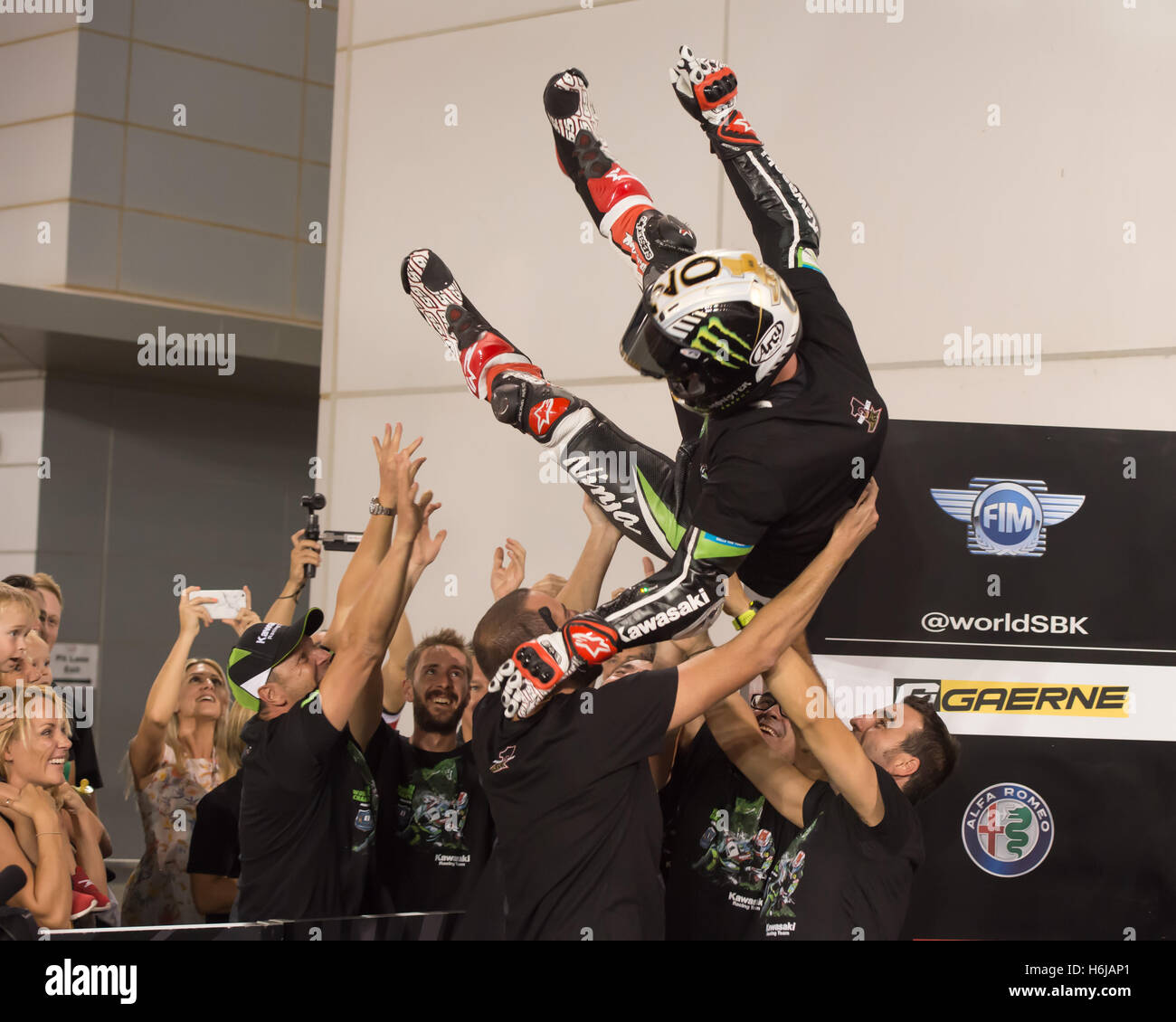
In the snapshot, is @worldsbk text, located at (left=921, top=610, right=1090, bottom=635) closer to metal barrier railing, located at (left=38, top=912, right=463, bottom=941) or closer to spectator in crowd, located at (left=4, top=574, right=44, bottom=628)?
metal barrier railing, located at (left=38, top=912, right=463, bottom=941)

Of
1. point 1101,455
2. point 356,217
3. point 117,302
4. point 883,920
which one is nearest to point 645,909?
point 883,920

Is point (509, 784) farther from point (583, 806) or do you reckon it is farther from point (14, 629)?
point (14, 629)

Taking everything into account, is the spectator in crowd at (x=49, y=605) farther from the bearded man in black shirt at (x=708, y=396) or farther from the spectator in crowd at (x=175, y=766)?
the bearded man in black shirt at (x=708, y=396)

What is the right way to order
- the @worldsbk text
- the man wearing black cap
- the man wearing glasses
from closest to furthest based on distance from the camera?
1. the man wearing glasses
2. the man wearing black cap
3. the @worldsbk text

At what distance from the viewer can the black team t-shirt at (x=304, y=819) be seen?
3.30 m

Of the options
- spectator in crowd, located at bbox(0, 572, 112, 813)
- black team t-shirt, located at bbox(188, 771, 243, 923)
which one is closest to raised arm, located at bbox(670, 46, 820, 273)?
black team t-shirt, located at bbox(188, 771, 243, 923)

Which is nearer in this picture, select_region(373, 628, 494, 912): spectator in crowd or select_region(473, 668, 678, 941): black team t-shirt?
select_region(473, 668, 678, 941): black team t-shirt

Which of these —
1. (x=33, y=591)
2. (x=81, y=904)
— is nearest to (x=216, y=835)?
(x=81, y=904)

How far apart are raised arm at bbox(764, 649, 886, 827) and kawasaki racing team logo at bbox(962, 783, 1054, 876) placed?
0.73 m

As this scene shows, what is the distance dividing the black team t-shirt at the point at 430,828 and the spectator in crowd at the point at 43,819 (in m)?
0.89

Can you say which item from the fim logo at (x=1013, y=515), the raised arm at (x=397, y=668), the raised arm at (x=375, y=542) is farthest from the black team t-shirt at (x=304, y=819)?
the fim logo at (x=1013, y=515)

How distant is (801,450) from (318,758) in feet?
5.00

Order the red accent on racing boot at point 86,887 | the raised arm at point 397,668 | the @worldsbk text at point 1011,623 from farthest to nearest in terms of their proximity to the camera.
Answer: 1. the raised arm at point 397,668
2. the red accent on racing boot at point 86,887
3. the @worldsbk text at point 1011,623

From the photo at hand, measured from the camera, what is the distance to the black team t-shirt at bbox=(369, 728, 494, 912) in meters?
3.72
